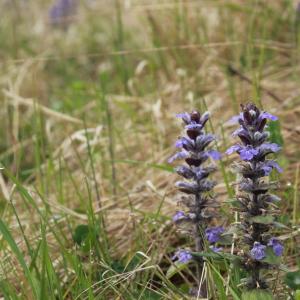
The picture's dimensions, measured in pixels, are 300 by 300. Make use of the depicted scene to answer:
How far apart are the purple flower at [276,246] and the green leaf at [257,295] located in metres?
0.11

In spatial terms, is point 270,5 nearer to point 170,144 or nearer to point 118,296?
point 170,144

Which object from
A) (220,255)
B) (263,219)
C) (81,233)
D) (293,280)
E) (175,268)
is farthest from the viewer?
(81,233)

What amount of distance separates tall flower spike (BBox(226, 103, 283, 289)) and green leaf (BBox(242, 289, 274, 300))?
0.04 metres

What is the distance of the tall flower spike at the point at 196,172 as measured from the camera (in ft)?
6.66

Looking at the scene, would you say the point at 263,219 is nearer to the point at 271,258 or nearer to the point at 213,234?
the point at 271,258

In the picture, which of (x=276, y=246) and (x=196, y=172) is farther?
(x=196, y=172)

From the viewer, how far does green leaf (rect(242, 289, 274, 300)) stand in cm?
182

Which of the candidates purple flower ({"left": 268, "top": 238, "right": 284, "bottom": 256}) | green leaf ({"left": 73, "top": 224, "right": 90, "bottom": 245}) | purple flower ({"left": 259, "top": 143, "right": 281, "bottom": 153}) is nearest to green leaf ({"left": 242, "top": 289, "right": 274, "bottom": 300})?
purple flower ({"left": 268, "top": 238, "right": 284, "bottom": 256})

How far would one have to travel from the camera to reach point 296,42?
425 centimetres

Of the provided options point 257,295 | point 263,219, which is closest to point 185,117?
point 263,219

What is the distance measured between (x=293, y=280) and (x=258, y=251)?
268 mm

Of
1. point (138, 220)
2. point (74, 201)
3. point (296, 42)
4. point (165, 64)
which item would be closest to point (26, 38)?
point (165, 64)

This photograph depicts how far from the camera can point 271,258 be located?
5.90 feet

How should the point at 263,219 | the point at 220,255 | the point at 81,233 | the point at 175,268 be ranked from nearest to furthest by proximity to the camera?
the point at 263,219, the point at 220,255, the point at 175,268, the point at 81,233
